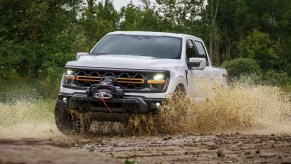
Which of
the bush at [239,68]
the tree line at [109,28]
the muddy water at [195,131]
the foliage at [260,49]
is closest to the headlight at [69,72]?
the muddy water at [195,131]

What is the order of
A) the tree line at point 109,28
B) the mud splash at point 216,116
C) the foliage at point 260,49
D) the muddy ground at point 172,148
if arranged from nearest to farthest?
the muddy ground at point 172,148, the mud splash at point 216,116, the tree line at point 109,28, the foliage at point 260,49

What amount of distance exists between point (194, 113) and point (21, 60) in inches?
740

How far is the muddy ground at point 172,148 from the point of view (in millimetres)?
4801

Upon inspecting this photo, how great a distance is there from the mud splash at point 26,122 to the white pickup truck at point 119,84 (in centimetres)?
64

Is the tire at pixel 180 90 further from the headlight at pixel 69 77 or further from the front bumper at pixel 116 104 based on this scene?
the headlight at pixel 69 77

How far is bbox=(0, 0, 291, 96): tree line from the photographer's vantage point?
31.2m

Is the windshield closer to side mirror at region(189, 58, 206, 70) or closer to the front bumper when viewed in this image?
side mirror at region(189, 58, 206, 70)

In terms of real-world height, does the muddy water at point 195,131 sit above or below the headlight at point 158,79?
below

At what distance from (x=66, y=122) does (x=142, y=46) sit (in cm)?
203

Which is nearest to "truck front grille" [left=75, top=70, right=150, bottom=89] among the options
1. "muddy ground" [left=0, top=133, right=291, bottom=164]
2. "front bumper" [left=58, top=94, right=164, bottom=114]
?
"front bumper" [left=58, top=94, right=164, bottom=114]

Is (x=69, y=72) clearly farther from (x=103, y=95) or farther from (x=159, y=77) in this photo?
(x=159, y=77)

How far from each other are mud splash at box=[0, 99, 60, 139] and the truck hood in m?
1.33

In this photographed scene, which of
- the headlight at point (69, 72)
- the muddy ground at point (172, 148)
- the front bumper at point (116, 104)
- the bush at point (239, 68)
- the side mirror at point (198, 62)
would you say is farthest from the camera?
the bush at point (239, 68)

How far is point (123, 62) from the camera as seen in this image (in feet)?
40.1
